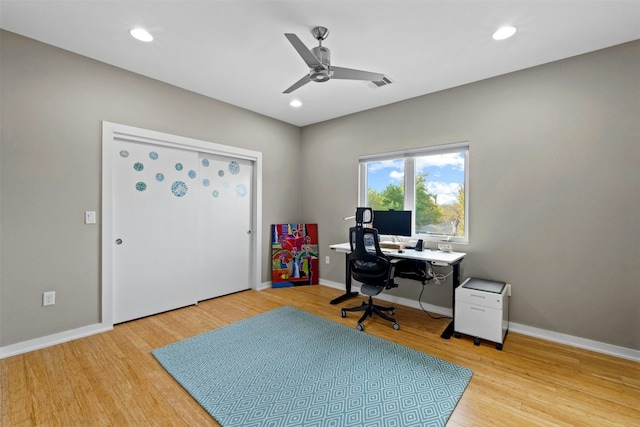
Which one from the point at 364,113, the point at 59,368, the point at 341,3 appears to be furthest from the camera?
the point at 364,113

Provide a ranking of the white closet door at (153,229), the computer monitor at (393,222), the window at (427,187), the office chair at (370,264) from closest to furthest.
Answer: the office chair at (370,264) < the white closet door at (153,229) < the window at (427,187) < the computer monitor at (393,222)

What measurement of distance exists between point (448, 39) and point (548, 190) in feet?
5.76

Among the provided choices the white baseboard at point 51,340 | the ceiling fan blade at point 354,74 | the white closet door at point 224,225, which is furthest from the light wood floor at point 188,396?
the ceiling fan blade at point 354,74

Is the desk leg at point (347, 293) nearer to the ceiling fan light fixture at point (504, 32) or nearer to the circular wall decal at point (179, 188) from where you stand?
the circular wall decal at point (179, 188)

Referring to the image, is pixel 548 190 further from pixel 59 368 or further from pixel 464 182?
pixel 59 368

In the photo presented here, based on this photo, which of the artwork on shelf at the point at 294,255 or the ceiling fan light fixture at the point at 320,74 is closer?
the ceiling fan light fixture at the point at 320,74

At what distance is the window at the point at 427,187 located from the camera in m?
3.36

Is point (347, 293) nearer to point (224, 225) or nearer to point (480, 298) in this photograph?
point (480, 298)

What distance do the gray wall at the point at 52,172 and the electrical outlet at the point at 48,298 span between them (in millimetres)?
30

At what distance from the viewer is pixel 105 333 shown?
9.13 feet

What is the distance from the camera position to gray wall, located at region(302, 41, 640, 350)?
2414mm

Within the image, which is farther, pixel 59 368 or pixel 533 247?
pixel 533 247

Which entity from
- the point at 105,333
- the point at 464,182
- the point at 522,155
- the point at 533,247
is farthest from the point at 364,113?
the point at 105,333

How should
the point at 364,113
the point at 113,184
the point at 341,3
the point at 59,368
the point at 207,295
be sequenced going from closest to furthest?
the point at 341,3 → the point at 59,368 → the point at 113,184 → the point at 207,295 → the point at 364,113
